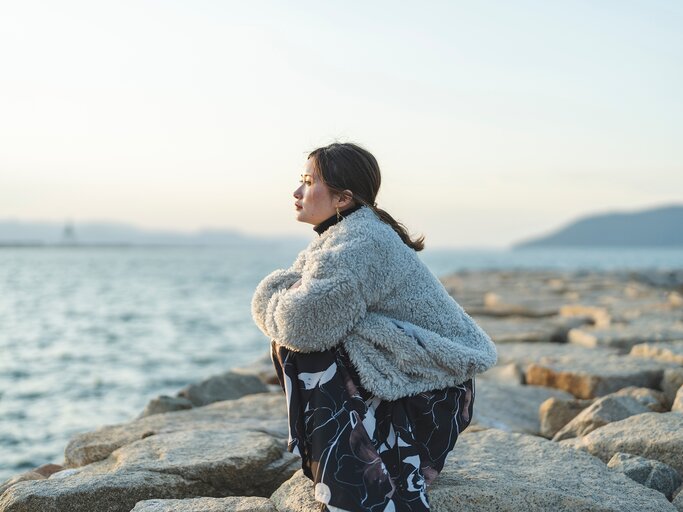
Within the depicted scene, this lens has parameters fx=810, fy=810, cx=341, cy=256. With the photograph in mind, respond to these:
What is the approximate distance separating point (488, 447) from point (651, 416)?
71 cm

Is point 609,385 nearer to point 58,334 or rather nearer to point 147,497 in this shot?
point 147,497

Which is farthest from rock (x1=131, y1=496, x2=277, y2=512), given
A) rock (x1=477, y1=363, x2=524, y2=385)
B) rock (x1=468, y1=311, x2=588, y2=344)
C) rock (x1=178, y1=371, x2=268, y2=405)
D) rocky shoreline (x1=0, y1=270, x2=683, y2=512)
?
rock (x1=468, y1=311, x2=588, y2=344)

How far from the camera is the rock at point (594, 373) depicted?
448 cm

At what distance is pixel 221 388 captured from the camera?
5.08 m

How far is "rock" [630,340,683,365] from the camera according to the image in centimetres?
486

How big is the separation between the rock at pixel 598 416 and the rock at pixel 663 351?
1.39 metres

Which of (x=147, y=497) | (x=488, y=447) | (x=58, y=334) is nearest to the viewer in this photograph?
(x=147, y=497)

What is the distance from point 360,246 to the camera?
7.72 feet

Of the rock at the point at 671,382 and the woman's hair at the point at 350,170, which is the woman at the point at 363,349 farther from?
the rock at the point at 671,382

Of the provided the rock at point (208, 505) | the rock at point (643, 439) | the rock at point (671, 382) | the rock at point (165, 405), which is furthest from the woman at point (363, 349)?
the rock at point (165, 405)

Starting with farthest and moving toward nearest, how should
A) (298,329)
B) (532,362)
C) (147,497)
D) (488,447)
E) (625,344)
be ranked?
(625,344) → (532,362) → (488,447) → (147,497) → (298,329)

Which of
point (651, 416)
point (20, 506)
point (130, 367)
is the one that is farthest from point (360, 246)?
point (130, 367)

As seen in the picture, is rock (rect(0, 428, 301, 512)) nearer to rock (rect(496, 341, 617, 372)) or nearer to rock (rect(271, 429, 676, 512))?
rock (rect(271, 429, 676, 512))

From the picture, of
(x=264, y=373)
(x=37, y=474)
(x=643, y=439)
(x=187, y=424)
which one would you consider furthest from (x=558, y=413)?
(x=264, y=373)
